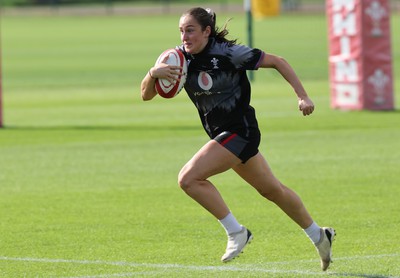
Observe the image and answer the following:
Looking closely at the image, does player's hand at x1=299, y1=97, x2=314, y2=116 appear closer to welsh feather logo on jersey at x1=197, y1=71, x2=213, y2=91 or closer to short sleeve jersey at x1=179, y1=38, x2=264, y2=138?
short sleeve jersey at x1=179, y1=38, x2=264, y2=138

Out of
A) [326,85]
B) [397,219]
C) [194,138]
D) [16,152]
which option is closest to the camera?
[397,219]

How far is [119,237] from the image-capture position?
1107cm

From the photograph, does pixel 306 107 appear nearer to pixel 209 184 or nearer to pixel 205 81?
pixel 205 81

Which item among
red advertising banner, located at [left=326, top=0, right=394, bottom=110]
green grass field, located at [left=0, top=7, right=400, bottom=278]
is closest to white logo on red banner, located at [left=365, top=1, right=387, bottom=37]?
red advertising banner, located at [left=326, top=0, right=394, bottom=110]

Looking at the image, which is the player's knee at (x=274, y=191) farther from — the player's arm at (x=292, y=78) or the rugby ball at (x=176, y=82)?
the rugby ball at (x=176, y=82)

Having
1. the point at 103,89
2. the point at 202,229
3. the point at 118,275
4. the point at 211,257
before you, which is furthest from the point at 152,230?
the point at 103,89

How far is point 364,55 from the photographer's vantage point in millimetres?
25031

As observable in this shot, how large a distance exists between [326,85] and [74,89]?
6714 millimetres

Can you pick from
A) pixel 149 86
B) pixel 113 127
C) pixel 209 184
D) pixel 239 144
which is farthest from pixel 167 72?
pixel 113 127

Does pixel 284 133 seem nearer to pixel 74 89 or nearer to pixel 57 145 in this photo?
pixel 57 145

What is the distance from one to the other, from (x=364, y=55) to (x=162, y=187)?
37.4 ft

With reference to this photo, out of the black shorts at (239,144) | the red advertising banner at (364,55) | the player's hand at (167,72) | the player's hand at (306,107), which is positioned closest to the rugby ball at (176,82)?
the player's hand at (167,72)

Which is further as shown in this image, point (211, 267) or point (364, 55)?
point (364, 55)

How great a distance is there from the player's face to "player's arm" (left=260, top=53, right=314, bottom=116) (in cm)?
50
